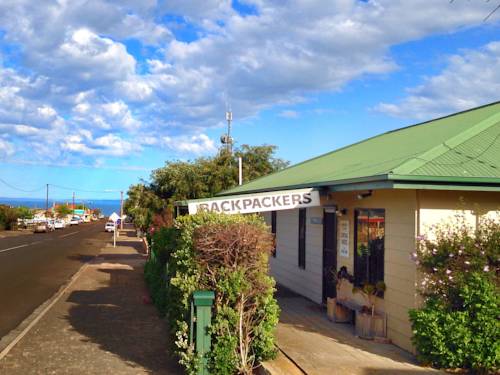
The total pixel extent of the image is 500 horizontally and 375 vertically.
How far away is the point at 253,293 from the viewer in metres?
7.31

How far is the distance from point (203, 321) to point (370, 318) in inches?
122

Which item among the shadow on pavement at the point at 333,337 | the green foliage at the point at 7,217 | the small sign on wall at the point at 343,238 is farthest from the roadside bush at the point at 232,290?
the green foliage at the point at 7,217

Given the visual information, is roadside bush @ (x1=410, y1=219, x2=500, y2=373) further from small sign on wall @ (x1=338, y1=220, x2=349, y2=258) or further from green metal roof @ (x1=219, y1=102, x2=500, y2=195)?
small sign on wall @ (x1=338, y1=220, x2=349, y2=258)

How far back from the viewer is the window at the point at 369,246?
9328mm

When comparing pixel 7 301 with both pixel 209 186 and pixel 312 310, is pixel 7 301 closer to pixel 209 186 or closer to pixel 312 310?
pixel 312 310

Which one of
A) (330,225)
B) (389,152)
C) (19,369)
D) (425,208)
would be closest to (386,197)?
(425,208)

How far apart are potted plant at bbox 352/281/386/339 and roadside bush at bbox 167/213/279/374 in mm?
2190

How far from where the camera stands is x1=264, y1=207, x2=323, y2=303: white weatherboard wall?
1263 cm

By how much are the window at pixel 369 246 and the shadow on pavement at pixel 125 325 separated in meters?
3.52

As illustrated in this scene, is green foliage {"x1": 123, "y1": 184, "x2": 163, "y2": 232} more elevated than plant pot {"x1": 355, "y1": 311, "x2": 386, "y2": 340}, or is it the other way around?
green foliage {"x1": 123, "y1": 184, "x2": 163, "y2": 232}

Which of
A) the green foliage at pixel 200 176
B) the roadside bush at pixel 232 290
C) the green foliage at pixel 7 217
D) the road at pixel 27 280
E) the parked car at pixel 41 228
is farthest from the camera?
the green foliage at pixel 7 217

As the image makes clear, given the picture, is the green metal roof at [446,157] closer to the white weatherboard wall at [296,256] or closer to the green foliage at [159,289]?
the white weatherboard wall at [296,256]

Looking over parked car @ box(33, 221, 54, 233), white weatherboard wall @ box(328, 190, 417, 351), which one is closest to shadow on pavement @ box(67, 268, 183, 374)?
white weatherboard wall @ box(328, 190, 417, 351)

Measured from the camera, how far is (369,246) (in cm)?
977
